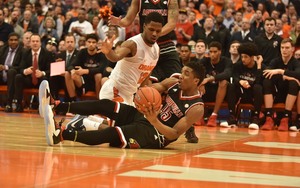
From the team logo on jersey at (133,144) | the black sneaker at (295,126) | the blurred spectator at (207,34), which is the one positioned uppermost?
the blurred spectator at (207,34)

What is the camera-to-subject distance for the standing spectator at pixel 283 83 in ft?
40.4

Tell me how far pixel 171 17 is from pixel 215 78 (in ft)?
11.2

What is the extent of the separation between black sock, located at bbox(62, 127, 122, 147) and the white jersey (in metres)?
1.12

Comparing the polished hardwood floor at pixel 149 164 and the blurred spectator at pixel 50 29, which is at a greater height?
the blurred spectator at pixel 50 29

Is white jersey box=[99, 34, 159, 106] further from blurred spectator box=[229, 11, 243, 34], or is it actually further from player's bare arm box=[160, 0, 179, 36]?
blurred spectator box=[229, 11, 243, 34]

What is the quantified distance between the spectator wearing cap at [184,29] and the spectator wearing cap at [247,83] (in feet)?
12.2

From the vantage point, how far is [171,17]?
31.5ft

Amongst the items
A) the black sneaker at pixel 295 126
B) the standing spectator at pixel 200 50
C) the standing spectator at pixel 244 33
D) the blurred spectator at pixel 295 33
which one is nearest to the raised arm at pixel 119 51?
the black sneaker at pixel 295 126

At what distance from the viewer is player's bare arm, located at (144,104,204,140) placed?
758 cm

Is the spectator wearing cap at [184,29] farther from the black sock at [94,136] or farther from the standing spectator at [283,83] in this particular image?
the black sock at [94,136]

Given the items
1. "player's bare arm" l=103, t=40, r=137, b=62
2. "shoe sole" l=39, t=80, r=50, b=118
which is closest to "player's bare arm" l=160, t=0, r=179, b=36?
"player's bare arm" l=103, t=40, r=137, b=62

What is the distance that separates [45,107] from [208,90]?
565 cm

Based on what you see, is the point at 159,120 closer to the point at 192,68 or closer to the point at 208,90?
the point at 192,68

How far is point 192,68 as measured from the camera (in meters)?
8.12
